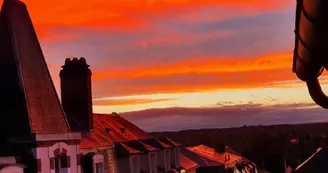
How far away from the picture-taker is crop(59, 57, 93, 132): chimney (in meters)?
23.9

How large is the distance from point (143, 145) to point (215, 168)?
2451cm

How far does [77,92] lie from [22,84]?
4378 millimetres

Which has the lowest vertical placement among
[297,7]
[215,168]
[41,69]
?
[215,168]

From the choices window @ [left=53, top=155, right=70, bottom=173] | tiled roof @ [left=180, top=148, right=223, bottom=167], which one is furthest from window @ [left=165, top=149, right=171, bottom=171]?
tiled roof @ [left=180, top=148, right=223, bottom=167]

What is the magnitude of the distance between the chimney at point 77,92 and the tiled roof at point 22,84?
2.68 meters

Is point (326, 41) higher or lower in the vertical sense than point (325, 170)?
higher

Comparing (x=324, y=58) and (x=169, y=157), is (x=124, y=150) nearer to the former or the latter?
(x=169, y=157)

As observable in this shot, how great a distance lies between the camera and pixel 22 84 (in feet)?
65.4

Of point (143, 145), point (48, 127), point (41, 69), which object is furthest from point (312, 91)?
point (143, 145)

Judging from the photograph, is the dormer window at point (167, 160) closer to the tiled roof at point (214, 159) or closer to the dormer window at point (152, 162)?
the dormer window at point (152, 162)

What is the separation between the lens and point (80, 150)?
22.1 meters

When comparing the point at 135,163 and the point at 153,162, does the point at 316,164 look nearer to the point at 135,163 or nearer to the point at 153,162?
the point at 135,163

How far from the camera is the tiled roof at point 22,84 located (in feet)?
63.9

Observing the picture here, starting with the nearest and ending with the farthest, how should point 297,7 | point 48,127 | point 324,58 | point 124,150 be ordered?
point 297,7
point 324,58
point 48,127
point 124,150
